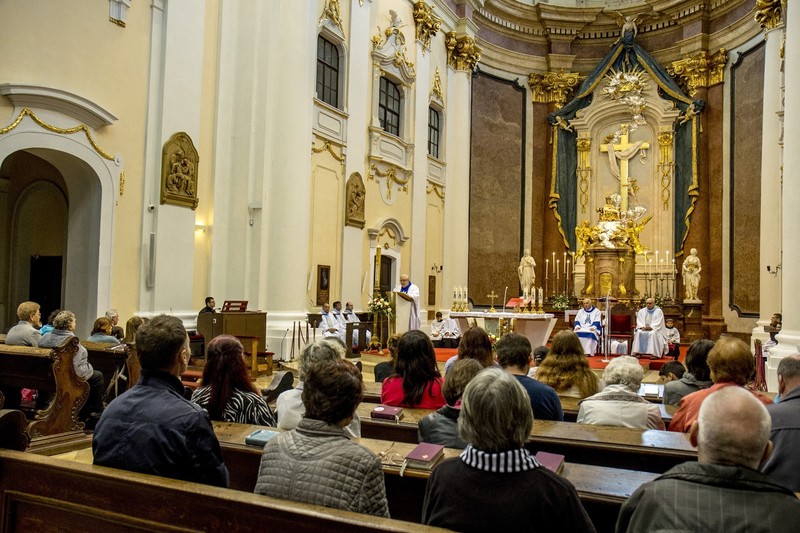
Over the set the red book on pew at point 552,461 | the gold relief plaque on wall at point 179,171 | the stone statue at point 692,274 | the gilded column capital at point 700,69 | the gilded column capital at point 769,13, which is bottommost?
the red book on pew at point 552,461

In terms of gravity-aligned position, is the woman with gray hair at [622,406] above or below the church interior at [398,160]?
below

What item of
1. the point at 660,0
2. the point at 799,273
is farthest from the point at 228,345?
the point at 660,0

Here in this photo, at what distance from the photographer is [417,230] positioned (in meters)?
16.7

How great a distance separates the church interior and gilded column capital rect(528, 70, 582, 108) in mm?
70

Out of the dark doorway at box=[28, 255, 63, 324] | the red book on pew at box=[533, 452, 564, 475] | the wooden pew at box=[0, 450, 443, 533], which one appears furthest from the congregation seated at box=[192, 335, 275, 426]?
the dark doorway at box=[28, 255, 63, 324]

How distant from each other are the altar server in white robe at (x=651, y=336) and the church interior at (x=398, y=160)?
4.70 feet

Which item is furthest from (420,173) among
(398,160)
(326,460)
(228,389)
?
(326,460)

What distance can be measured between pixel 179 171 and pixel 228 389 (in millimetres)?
7487

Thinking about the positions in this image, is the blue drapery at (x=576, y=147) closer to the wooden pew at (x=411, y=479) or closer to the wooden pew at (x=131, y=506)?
the wooden pew at (x=411, y=479)

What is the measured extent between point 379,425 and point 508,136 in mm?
17307

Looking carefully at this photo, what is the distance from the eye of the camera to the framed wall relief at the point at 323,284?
514 inches

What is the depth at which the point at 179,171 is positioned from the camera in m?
10.3

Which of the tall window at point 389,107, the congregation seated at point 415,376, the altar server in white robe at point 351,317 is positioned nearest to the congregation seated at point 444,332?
the altar server in white robe at point 351,317

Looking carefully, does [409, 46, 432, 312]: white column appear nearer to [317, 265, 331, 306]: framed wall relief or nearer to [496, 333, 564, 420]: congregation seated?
[317, 265, 331, 306]: framed wall relief
